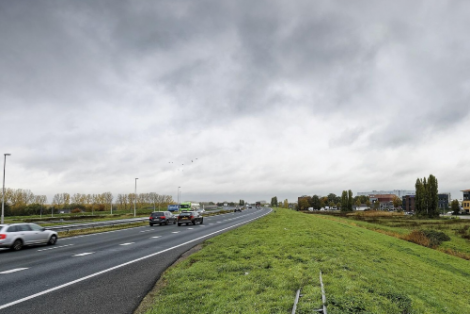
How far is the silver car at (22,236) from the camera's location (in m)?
17.2

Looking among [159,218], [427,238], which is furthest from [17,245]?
[427,238]

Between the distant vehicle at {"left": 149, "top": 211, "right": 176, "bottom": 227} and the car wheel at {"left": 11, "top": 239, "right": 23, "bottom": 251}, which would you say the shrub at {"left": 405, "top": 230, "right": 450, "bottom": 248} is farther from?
the car wheel at {"left": 11, "top": 239, "right": 23, "bottom": 251}

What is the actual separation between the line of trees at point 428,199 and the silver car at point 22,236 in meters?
90.3

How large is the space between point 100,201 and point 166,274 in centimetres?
13264

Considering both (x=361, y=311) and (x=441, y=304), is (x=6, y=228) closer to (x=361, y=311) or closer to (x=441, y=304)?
(x=361, y=311)

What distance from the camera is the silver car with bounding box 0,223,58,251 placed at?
56.5 feet

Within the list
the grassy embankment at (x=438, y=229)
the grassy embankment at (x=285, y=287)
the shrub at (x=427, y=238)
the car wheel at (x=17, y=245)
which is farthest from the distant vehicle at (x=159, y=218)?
the grassy embankment at (x=285, y=287)

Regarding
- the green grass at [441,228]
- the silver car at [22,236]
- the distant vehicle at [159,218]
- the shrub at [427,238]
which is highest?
the silver car at [22,236]

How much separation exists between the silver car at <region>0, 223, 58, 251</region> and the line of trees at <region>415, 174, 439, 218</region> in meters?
90.3

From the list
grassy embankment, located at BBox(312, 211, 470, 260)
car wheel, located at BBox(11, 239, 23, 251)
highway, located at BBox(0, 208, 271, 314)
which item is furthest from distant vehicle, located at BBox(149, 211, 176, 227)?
grassy embankment, located at BBox(312, 211, 470, 260)

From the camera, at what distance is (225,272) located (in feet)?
31.1

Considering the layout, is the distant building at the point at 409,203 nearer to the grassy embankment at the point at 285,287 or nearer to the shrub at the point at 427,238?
the shrub at the point at 427,238

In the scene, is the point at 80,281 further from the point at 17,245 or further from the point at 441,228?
the point at 441,228

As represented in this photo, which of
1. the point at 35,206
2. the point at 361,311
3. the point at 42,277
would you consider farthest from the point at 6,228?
the point at 35,206
